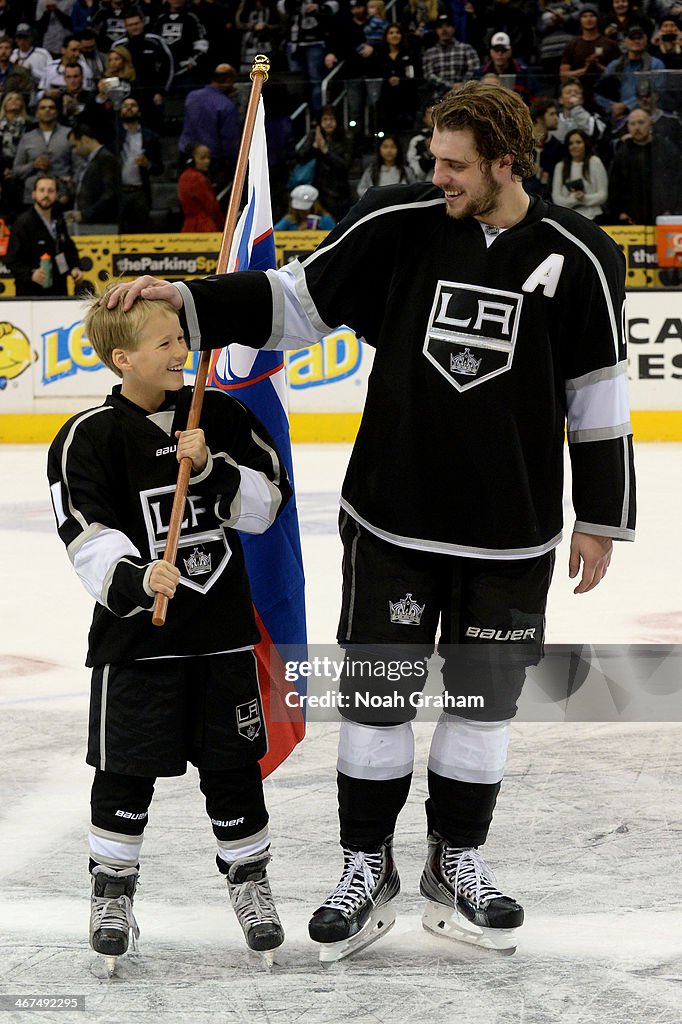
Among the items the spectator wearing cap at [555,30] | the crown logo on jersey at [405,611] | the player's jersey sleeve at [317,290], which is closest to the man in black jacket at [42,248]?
the spectator wearing cap at [555,30]

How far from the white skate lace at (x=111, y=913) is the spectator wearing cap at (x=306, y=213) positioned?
8.04 metres

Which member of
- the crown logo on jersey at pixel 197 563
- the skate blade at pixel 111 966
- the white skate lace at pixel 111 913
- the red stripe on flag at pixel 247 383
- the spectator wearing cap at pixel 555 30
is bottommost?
the skate blade at pixel 111 966

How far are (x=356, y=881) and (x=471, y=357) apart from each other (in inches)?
37.5

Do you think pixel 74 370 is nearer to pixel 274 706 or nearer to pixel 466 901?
pixel 274 706

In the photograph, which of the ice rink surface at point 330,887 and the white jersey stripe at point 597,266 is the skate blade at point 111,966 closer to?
the ice rink surface at point 330,887

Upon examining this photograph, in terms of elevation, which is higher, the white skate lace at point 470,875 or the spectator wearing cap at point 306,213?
the spectator wearing cap at point 306,213

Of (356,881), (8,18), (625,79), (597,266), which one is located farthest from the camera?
(8,18)

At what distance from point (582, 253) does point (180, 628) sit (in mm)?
936

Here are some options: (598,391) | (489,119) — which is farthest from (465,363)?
(489,119)

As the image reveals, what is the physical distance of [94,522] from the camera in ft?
7.61

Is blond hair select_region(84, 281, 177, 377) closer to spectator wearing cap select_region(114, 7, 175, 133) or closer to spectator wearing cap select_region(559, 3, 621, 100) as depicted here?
spectator wearing cap select_region(559, 3, 621, 100)

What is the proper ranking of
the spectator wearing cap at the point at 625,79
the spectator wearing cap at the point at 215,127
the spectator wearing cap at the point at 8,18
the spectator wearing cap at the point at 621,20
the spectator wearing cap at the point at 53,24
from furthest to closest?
the spectator wearing cap at the point at 8,18 < the spectator wearing cap at the point at 53,24 < the spectator wearing cap at the point at 621,20 < the spectator wearing cap at the point at 215,127 < the spectator wearing cap at the point at 625,79

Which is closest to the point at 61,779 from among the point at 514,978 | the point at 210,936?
the point at 210,936

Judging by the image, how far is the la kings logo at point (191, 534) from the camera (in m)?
2.39
